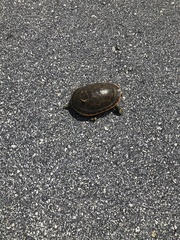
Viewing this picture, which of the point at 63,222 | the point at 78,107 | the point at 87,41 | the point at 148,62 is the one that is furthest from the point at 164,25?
the point at 63,222

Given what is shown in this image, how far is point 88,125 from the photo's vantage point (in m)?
4.15

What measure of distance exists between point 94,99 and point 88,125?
1.27ft

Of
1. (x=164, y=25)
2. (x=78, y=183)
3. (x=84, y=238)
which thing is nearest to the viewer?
(x=84, y=238)

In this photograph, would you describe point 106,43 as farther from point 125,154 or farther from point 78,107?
point 125,154

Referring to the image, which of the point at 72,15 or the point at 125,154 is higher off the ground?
the point at 72,15

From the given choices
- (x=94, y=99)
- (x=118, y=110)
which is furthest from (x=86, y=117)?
(x=118, y=110)

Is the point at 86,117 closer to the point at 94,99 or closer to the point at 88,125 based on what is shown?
the point at 88,125

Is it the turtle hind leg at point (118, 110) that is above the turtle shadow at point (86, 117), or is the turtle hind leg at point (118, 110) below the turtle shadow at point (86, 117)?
above

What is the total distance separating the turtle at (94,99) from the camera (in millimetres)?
4023

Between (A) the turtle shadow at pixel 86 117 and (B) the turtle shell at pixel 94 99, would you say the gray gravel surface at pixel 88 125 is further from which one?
(B) the turtle shell at pixel 94 99

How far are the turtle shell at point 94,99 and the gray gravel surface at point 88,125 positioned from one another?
0.19 m

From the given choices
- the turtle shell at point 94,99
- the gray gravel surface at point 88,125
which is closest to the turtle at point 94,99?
the turtle shell at point 94,99

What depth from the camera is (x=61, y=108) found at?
427 cm

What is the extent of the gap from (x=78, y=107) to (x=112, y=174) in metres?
1.01
